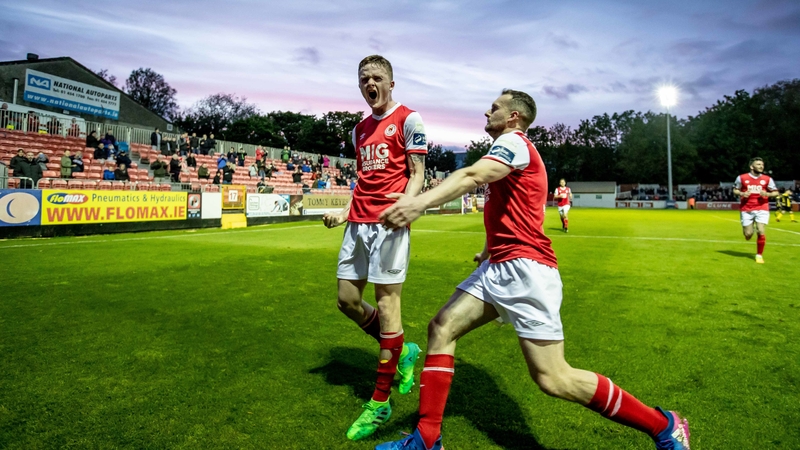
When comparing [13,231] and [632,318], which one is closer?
[632,318]

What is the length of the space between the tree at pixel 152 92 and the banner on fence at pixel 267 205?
80640mm

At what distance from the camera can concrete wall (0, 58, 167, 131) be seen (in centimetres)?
3684

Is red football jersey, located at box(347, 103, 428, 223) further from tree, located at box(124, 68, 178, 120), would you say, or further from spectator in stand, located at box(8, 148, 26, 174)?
tree, located at box(124, 68, 178, 120)

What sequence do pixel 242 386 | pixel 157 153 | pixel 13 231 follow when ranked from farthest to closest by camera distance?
pixel 157 153 < pixel 13 231 < pixel 242 386

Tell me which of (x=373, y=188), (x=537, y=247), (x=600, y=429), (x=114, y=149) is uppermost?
(x=114, y=149)

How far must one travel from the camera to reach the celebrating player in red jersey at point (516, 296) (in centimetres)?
255

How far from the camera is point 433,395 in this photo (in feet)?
8.89

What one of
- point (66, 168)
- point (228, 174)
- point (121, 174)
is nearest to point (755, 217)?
point (121, 174)

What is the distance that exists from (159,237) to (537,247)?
48.5ft

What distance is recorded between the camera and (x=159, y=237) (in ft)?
49.1

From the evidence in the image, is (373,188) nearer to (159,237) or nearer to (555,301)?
(555,301)

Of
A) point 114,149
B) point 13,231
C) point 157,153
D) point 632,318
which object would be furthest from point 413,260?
point 157,153

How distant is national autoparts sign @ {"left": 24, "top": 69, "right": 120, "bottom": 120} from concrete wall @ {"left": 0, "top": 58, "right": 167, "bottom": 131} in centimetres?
62

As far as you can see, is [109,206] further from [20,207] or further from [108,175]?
[108,175]
